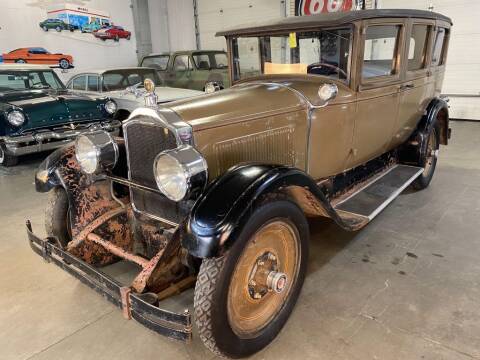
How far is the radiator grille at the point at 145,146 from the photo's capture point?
6.89 feet

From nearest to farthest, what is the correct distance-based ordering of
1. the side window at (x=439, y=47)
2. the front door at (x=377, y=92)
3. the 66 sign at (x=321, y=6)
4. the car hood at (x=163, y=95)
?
the front door at (x=377, y=92)
the side window at (x=439, y=47)
the car hood at (x=163, y=95)
the 66 sign at (x=321, y=6)

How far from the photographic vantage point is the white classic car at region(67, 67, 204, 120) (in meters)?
7.07

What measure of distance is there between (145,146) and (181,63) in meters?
7.31

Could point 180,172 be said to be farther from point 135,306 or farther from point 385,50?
point 385,50

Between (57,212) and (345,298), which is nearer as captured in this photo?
(345,298)

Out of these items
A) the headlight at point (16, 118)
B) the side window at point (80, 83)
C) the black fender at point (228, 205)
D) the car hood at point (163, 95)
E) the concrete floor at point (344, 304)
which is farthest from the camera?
the side window at point (80, 83)

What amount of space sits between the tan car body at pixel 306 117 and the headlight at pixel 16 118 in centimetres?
393

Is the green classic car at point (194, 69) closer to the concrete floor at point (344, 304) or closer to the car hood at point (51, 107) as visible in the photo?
the car hood at point (51, 107)

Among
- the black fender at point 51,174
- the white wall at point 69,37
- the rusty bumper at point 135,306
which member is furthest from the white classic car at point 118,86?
the rusty bumper at point 135,306

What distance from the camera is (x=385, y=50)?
323 cm

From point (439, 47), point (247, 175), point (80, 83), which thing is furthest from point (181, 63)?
point (247, 175)

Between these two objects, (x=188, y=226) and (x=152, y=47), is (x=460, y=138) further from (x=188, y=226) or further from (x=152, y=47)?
(x=152, y=47)

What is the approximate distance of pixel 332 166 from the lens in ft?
9.67

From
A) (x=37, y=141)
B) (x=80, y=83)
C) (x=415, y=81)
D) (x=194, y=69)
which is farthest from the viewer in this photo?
(x=194, y=69)
